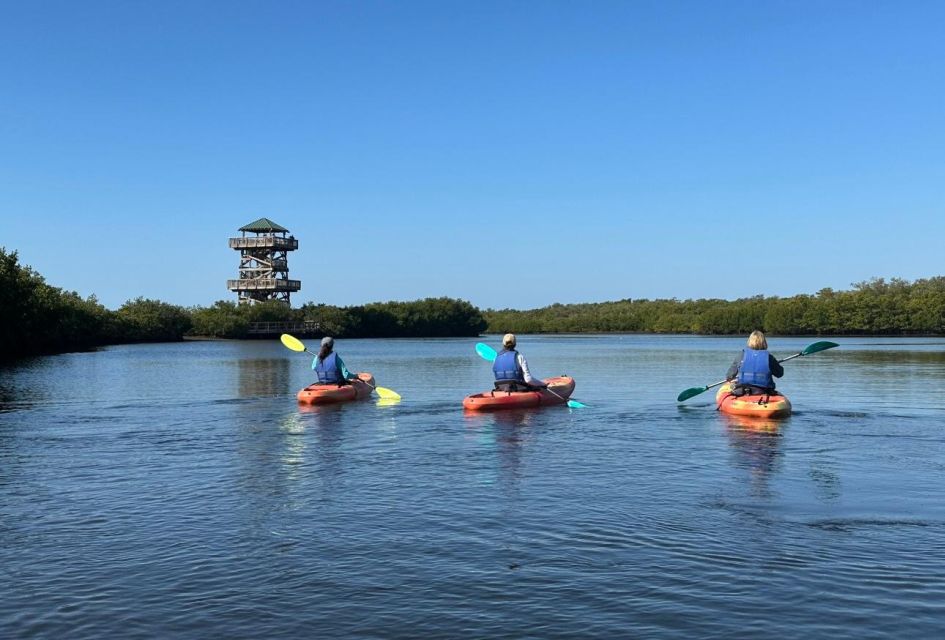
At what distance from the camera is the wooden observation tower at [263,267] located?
5064 inches

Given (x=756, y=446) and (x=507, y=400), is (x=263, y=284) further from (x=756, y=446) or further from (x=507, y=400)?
(x=756, y=446)

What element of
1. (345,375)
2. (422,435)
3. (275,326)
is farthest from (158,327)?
(422,435)

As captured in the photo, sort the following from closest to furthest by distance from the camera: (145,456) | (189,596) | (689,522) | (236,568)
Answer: (189,596) < (236,568) < (689,522) < (145,456)

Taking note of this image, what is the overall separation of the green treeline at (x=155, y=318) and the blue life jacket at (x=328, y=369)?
35.7 meters

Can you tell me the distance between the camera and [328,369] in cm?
2336

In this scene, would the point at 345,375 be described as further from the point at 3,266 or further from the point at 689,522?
the point at 3,266

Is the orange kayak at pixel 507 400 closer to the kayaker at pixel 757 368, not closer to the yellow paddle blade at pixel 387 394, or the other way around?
the yellow paddle blade at pixel 387 394

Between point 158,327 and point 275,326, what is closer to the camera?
point 158,327

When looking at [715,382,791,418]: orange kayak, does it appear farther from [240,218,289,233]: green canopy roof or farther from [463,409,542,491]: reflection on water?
[240,218,289,233]: green canopy roof

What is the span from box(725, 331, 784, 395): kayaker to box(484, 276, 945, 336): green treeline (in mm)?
112696

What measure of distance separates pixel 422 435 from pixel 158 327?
10163 centimetres

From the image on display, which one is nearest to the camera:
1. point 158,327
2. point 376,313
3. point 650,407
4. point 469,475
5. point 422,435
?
point 469,475

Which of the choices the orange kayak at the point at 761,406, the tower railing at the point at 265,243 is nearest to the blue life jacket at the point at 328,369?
the orange kayak at the point at 761,406

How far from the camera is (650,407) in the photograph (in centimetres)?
2291
